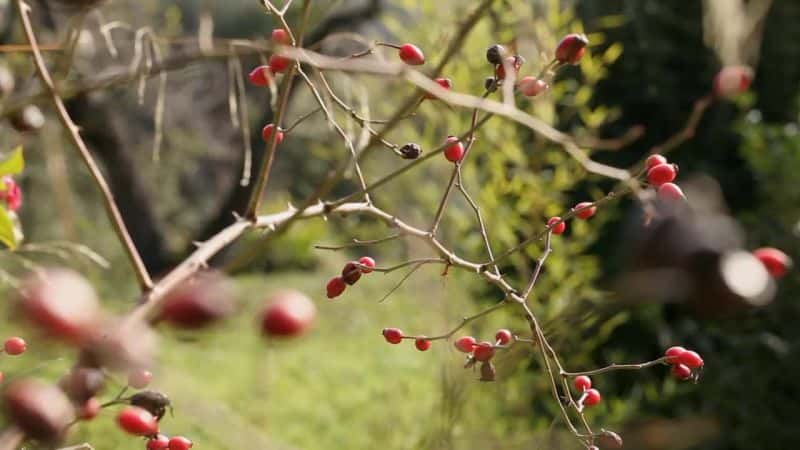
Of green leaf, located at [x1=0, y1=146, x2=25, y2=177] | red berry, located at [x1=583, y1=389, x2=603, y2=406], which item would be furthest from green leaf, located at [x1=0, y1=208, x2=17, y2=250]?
red berry, located at [x1=583, y1=389, x2=603, y2=406]

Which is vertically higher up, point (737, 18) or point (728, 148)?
point (728, 148)

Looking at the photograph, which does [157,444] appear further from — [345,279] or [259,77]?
[259,77]

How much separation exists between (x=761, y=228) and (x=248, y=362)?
260cm

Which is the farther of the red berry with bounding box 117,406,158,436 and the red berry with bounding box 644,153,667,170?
the red berry with bounding box 644,153,667,170

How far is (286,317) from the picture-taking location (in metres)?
0.45

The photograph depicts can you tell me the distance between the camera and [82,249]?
3.34 ft

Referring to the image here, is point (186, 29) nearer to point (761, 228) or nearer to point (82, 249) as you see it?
point (761, 228)

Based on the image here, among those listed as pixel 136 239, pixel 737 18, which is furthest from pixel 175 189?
pixel 737 18

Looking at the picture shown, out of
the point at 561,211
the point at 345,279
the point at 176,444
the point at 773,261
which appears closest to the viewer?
the point at 773,261

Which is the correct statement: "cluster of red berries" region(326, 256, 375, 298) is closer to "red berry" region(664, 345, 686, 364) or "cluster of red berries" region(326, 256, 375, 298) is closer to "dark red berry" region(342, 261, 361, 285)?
"dark red berry" region(342, 261, 361, 285)

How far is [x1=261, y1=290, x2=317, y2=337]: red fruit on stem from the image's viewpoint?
45cm

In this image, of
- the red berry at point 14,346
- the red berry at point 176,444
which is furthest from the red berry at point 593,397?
the red berry at point 14,346

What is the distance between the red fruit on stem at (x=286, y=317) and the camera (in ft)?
1.49

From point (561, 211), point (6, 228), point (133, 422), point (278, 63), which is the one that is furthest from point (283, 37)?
point (561, 211)
